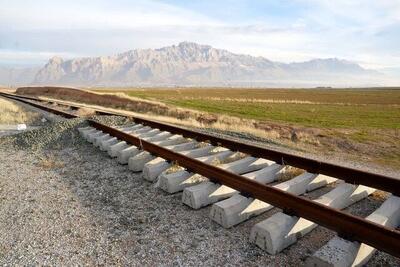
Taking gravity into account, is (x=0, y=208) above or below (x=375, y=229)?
below

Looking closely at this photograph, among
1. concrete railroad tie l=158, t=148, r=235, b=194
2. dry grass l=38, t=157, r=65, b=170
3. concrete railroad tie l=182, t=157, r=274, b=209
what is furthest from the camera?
dry grass l=38, t=157, r=65, b=170

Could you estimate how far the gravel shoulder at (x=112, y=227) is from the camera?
14.1 feet

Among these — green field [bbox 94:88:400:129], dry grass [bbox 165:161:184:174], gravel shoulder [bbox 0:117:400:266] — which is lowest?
green field [bbox 94:88:400:129]

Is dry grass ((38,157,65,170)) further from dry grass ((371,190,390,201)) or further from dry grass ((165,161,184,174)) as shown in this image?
dry grass ((371,190,390,201))

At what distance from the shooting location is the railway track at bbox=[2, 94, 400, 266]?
13.2 ft

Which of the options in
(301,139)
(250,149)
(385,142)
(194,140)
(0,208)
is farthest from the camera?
(385,142)

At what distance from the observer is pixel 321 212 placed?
4457 millimetres

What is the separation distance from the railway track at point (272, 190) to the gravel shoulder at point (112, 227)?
0.51 feet

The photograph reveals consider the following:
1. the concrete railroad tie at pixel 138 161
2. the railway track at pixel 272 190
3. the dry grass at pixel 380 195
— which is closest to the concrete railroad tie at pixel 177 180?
the railway track at pixel 272 190

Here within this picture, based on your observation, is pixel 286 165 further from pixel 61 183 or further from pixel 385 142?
pixel 385 142

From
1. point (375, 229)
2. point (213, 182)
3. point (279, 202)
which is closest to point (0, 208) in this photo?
point (213, 182)

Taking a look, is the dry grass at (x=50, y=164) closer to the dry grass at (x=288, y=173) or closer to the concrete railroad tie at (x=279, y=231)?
the dry grass at (x=288, y=173)

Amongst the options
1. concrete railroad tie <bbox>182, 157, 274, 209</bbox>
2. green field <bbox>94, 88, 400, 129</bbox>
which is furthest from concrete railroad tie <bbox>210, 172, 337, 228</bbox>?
green field <bbox>94, 88, 400, 129</bbox>

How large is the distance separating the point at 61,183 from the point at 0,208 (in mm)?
1284
